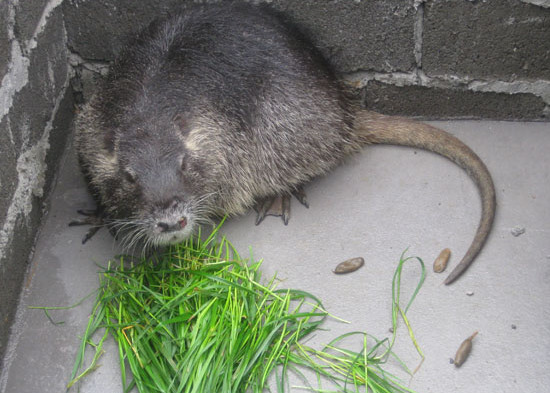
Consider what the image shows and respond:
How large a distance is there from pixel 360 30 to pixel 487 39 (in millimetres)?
576

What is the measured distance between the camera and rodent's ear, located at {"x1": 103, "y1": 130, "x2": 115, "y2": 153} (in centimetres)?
279

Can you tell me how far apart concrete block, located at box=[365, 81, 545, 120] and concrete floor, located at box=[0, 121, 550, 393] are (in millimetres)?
54

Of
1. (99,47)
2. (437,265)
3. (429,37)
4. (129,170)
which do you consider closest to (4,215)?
(129,170)

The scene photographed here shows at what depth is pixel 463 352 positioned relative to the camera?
2.54 meters

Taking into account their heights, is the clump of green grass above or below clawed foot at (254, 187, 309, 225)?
below

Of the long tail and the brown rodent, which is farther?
the long tail

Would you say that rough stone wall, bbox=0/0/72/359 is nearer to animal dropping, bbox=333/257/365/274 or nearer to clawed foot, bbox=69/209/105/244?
clawed foot, bbox=69/209/105/244

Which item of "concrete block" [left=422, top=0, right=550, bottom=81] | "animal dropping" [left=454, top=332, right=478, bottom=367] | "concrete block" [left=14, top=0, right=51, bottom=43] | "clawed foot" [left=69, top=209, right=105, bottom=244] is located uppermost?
"concrete block" [left=422, top=0, right=550, bottom=81]

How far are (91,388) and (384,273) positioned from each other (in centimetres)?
122

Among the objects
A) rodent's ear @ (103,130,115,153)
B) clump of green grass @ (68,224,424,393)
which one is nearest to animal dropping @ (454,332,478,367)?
clump of green grass @ (68,224,424,393)

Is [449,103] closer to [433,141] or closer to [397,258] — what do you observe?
[433,141]

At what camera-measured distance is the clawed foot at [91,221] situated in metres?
3.10

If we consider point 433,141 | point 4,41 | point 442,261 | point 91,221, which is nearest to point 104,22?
point 4,41

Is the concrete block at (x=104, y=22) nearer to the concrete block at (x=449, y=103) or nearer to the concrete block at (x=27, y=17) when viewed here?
the concrete block at (x=27, y=17)
